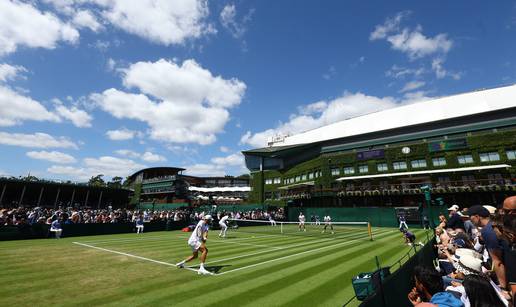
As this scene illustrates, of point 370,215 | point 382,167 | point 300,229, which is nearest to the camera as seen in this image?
point 300,229

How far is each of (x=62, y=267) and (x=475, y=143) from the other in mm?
55506

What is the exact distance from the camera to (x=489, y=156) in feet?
140

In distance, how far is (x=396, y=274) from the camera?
5363 mm

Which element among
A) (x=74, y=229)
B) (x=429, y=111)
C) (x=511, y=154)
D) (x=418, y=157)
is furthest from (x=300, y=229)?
(x=429, y=111)

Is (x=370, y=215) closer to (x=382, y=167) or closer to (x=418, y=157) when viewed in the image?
(x=382, y=167)

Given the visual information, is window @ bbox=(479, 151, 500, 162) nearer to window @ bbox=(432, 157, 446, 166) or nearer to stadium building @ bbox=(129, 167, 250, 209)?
window @ bbox=(432, 157, 446, 166)

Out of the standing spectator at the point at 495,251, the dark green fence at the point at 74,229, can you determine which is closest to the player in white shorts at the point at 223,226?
the dark green fence at the point at 74,229

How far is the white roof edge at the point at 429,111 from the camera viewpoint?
46.7m

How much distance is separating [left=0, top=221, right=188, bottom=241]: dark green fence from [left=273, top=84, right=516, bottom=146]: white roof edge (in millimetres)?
47317

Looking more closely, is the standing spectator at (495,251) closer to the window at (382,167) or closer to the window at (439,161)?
the window at (439,161)

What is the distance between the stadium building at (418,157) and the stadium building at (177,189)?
24332mm

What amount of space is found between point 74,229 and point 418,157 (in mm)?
51748

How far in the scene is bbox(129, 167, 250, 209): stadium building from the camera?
78.1 meters

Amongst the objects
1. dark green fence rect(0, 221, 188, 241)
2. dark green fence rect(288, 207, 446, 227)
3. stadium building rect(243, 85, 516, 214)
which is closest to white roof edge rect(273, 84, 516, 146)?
stadium building rect(243, 85, 516, 214)
